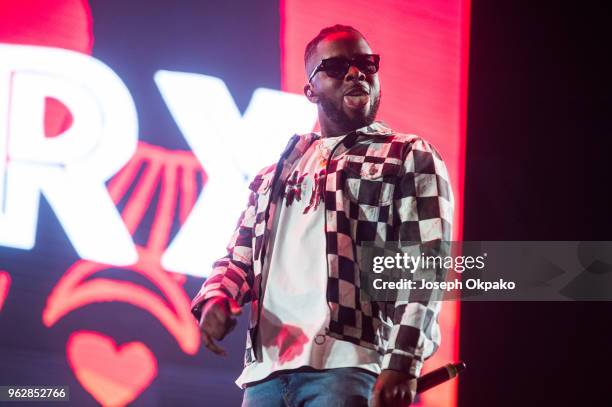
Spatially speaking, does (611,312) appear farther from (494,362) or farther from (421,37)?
(421,37)

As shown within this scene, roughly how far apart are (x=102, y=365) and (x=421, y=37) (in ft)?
6.08

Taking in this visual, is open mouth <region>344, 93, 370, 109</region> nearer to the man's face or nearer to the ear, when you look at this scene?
the man's face

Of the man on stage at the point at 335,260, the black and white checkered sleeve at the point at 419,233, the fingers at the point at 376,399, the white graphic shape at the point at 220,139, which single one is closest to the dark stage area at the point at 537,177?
the white graphic shape at the point at 220,139

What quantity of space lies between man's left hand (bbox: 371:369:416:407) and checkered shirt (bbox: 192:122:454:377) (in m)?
0.02

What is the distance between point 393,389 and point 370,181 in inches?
21.2

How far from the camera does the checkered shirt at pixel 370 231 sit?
165 centimetres

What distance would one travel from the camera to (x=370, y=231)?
183 centimetres

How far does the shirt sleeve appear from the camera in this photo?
1.86m

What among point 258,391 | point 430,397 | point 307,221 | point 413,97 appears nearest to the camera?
point 258,391

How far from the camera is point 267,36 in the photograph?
3164 mm

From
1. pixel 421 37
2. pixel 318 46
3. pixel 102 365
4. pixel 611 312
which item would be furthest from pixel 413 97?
pixel 102 365

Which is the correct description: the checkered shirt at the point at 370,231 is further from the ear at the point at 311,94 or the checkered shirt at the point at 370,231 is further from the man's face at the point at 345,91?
the ear at the point at 311,94

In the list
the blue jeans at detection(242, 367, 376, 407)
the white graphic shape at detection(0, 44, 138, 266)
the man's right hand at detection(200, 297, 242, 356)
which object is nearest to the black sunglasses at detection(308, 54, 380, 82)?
the man's right hand at detection(200, 297, 242, 356)

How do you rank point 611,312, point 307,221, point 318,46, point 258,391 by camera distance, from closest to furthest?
point 258,391 < point 307,221 < point 318,46 < point 611,312
